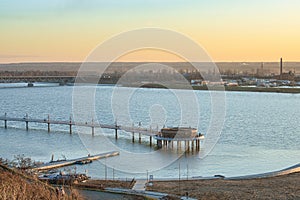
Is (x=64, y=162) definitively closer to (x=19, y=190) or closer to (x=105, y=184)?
(x=105, y=184)

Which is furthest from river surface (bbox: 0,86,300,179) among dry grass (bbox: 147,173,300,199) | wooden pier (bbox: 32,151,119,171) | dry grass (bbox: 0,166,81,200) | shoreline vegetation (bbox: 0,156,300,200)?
dry grass (bbox: 0,166,81,200)

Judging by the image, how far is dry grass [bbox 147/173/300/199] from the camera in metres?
15.9

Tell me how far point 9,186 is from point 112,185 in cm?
628

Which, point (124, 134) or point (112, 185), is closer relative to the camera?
point (112, 185)

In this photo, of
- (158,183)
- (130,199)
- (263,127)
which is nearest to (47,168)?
(158,183)

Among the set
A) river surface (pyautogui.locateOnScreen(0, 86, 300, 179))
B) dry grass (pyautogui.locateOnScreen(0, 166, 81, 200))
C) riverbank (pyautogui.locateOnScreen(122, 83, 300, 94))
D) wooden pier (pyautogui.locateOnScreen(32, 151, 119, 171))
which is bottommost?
river surface (pyautogui.locateOnScreen(0, 86, 300, 179))

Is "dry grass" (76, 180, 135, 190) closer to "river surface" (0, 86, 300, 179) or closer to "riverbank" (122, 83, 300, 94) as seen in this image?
"river surface" (0, 86, 300, 179)

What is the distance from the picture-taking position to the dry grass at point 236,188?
1588 centimetres

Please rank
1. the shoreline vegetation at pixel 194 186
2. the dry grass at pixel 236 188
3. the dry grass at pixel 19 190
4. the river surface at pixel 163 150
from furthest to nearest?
1. the river surface at pixel 163 150
2. the dry grass at pixel 236 188
3. the shoreline vegetation at pixel 194 186
4. the dry grass at pixel 19 190

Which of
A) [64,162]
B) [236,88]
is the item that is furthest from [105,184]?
[236,88]

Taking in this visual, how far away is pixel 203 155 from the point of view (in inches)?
1063

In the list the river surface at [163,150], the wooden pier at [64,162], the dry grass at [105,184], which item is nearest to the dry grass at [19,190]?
the dry grass at [105,184]

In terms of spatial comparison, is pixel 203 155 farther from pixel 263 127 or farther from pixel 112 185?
pixel 263 127

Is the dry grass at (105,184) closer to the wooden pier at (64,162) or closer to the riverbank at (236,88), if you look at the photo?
the wooden pier at (64,162)
